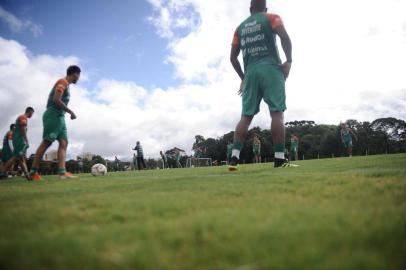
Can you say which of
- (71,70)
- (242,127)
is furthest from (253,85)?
(71,70)

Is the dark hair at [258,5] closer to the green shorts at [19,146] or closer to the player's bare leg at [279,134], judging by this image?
the player's bare leg at [279,134]

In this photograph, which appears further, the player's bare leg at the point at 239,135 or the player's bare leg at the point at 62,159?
the player's bare leg at the point at 62,159

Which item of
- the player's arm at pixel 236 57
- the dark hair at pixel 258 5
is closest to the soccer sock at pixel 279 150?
the player's arm at pixel 236 57

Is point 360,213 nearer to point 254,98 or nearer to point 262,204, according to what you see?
point 262,204

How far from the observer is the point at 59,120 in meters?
6.69

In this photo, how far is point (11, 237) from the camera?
5.17ft

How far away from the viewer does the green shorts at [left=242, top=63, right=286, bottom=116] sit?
6.11 metres

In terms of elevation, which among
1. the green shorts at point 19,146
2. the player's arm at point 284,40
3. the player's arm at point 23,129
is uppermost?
the player's arm at point 284,40

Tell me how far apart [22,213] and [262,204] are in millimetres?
1605

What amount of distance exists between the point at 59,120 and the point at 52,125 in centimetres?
17

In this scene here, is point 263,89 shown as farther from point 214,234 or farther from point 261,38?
point 214,234

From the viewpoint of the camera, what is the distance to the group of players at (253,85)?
614cm

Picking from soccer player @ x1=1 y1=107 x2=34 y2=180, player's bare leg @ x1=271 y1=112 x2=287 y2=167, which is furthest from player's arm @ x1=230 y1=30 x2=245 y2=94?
soccer player @ x1=1 y1=107 x2=34 y2=180

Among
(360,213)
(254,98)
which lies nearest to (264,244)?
(360,213)
